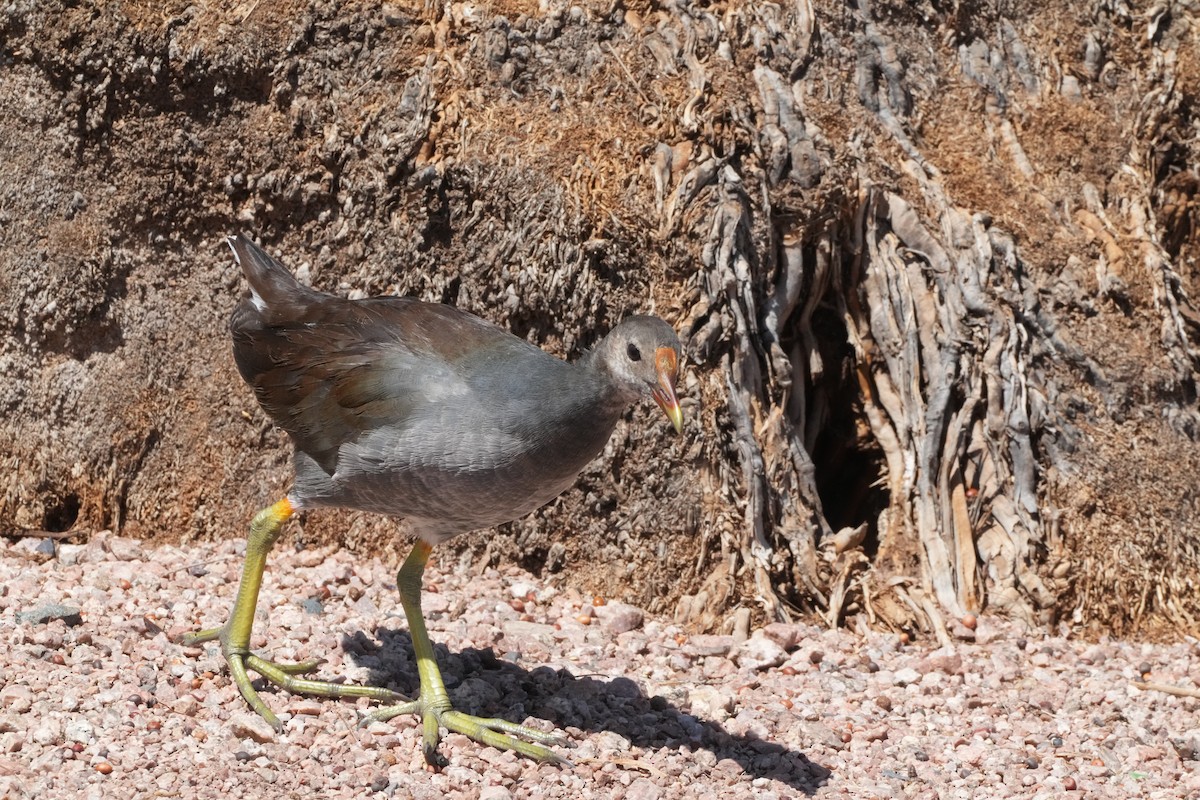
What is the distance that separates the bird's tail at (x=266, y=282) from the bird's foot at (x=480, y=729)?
5.50 feet

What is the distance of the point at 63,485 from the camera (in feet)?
22.9

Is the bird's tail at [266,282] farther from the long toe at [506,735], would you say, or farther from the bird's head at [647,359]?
the long toe at [506,735]

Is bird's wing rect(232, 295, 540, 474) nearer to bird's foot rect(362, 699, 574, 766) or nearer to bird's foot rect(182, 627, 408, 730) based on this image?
bird's foot rect(182, 627, 408, 730)

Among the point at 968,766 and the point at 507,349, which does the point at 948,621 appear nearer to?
the point at 968,766

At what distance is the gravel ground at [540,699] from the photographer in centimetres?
442

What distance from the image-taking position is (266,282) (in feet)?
17.7

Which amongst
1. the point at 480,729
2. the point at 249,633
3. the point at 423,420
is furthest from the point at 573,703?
the point at 423,420

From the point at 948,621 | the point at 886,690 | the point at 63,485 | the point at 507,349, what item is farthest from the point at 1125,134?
the point at 63,485

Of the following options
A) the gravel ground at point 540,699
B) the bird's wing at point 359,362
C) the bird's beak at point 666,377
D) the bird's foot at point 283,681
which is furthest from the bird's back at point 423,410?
the gravel ground at point 540,699

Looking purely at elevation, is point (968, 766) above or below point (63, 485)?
below

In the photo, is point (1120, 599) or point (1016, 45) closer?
point (1120, 599)

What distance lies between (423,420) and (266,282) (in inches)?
49.6

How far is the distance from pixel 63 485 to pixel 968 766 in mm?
4819

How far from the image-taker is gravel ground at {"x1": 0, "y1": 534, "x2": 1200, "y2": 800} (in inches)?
174
